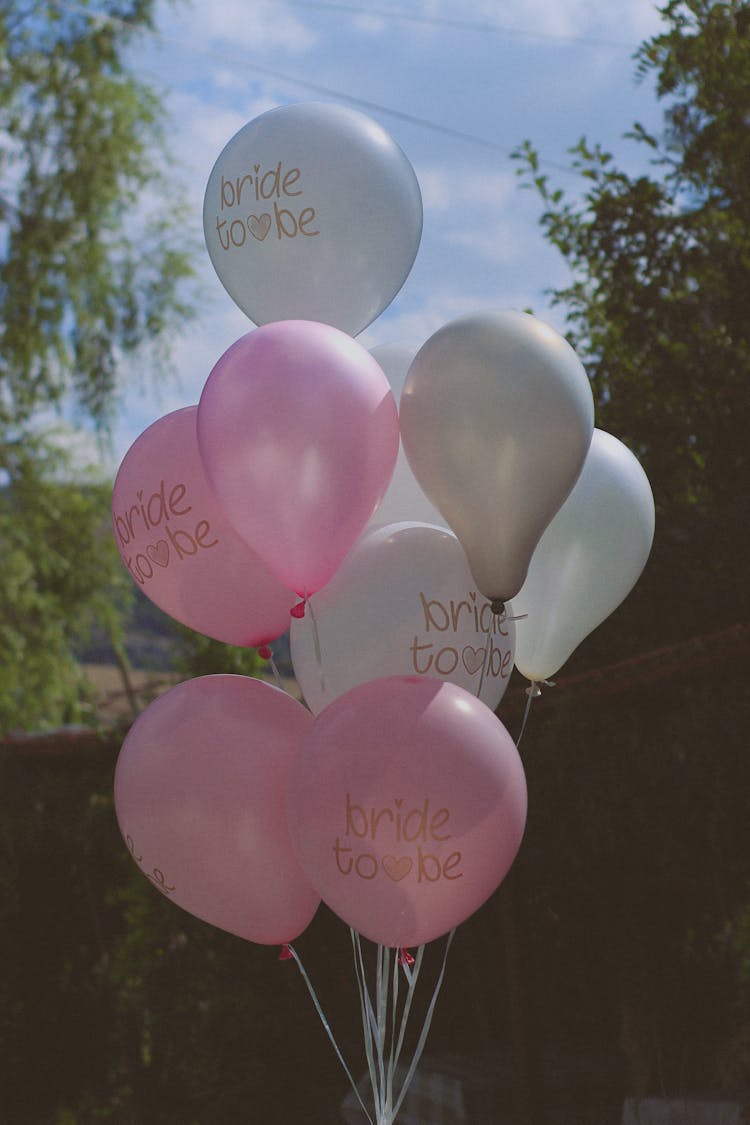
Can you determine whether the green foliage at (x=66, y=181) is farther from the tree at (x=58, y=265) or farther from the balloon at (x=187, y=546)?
the balloon at (x=187, y=546)

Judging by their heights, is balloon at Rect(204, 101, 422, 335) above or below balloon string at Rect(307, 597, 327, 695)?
above

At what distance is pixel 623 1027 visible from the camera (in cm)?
379

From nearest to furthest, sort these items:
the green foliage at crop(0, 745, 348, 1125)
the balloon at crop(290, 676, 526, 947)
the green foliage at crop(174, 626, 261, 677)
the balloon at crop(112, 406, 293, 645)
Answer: the balloon at crop(290, 676, 526, 947) < the balloon at crop(112, 406, 293, 645) < the green foliage at crop(0, 745, 348, 1125) < the green foliage at crop(174, 626, 261, 677)

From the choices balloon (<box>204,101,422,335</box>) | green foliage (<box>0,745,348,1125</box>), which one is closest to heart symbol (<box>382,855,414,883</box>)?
balloon (<box>204,101,422,335</box>)

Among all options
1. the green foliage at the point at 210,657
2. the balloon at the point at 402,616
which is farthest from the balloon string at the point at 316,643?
the green foliage at the point at 210,657

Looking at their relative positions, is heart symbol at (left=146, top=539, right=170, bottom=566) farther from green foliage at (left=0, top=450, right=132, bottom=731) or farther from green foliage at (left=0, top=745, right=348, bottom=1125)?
green foliage at (left=0, top=450, right=132, bottom=731)

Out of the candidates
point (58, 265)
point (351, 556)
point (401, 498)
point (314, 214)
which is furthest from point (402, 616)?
point (58, 265)

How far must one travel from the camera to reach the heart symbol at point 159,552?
2709 mm

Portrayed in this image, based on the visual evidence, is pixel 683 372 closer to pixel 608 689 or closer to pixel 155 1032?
pixel 608 689

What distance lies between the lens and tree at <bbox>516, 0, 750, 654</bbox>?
4656mm

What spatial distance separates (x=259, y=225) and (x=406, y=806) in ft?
4.45

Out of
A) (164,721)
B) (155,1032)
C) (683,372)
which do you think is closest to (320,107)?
(164,721)

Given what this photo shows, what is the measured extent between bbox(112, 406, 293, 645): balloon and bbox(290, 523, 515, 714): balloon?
15 cm

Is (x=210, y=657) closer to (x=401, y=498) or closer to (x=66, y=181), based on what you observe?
(x=401, y=498)
